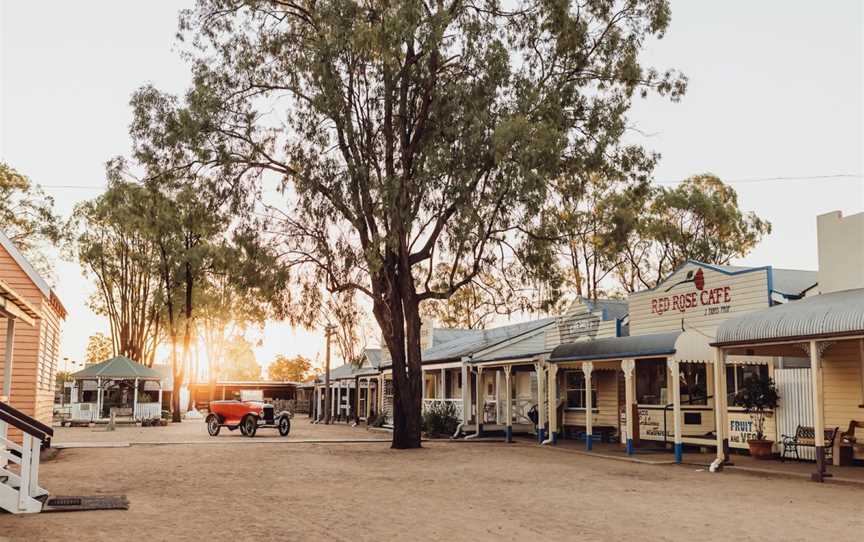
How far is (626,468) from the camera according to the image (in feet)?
56.5

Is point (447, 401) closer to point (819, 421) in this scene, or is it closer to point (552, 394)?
point (552, 394)

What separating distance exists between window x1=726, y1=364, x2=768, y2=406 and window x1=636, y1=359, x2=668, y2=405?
233cm

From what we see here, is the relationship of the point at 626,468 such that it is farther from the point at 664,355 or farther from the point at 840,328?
the point at 840,328

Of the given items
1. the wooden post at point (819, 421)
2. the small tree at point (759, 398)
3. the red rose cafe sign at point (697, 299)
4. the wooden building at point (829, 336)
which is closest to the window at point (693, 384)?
the red rose cafe sign at point (697, 299)

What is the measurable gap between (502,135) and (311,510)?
11.0 metres

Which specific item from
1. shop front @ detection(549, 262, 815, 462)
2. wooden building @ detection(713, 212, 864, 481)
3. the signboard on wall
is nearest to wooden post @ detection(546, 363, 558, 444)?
shop front @ detection(549, 262, 815, 462)

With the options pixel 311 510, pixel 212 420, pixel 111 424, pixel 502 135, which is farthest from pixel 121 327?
pixel 311 510

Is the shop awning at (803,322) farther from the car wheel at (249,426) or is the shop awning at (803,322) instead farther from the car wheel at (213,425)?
the car wheel at (213,425)

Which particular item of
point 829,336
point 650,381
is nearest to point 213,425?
point 650,381

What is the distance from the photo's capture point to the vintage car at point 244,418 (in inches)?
1134

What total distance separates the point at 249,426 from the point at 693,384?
49.6 ft

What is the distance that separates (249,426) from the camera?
2870 cm

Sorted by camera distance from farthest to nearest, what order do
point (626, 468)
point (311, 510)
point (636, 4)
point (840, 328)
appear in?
point (636, 4) → point (626, 468) → point (840, 328) → point (311, 510)

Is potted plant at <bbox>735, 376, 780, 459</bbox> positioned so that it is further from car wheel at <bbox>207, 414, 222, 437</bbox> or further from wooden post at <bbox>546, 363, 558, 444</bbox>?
car wheel at <bbox>207, 414, 222, 437</bbox>
